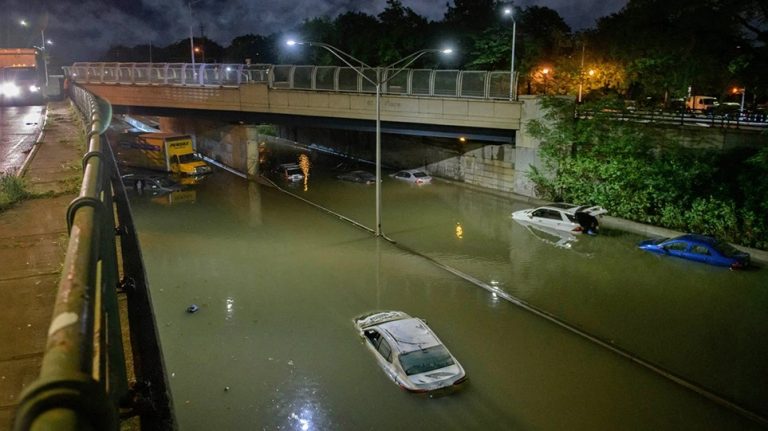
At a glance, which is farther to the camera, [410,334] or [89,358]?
[410,334]

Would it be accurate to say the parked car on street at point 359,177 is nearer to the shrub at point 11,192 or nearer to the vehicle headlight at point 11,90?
the vehicle headlight at point 11,90

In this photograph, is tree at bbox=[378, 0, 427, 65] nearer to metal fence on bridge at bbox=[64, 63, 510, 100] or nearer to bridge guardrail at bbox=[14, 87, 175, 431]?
metal fence on bridge at bbox=[64, 63, 510, 100]

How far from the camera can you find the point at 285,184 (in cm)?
4044

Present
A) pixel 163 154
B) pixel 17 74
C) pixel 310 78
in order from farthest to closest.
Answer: pixel 163 154, pixel 310 78, pixel 17 74

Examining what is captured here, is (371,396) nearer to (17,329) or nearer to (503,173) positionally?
(17,329)

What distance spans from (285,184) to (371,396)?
28.9m

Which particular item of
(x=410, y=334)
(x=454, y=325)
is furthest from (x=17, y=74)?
(x=410, y=334)

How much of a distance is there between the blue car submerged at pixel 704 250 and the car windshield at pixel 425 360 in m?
13.5

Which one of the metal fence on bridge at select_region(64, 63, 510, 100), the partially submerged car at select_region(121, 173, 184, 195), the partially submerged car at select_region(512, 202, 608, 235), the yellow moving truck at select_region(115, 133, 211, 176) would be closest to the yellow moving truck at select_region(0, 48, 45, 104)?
the partially submerged car at select_region(121, 173, 184, 195)

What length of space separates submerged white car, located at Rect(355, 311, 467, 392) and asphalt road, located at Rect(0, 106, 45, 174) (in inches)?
363

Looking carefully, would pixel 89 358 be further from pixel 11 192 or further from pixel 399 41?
pixel 399 41

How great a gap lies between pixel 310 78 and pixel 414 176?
10.0m

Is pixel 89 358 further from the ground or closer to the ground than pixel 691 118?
closer to the ground

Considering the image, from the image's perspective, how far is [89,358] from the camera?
1769mm
